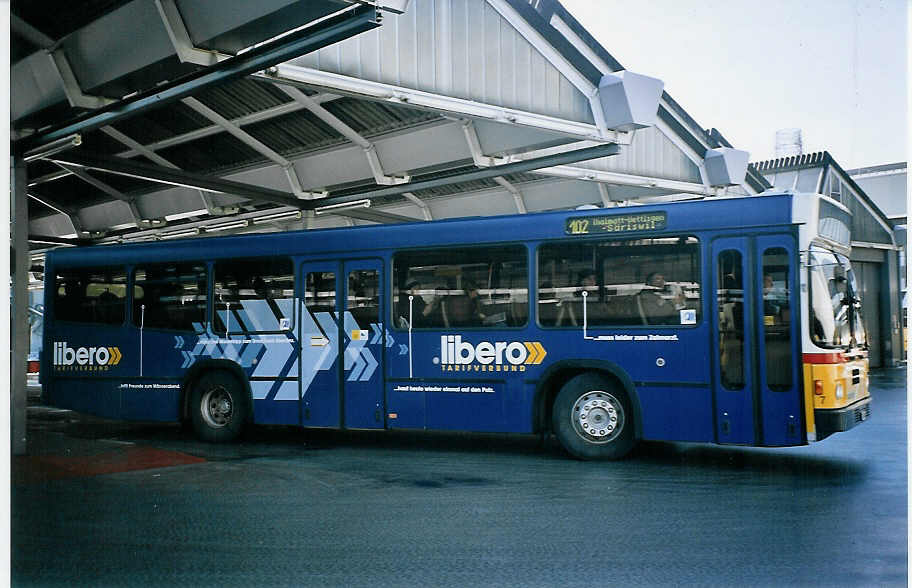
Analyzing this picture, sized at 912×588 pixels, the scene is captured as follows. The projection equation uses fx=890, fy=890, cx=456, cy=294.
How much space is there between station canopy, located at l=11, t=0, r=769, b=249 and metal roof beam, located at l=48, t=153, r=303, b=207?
1.3 inches

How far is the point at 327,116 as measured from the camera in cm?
1400

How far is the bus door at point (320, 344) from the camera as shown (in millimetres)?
11625

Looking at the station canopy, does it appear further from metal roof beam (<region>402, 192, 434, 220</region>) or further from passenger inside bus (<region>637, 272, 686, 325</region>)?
passenger inside bus (<region>637, 272, 686, 325</region>)

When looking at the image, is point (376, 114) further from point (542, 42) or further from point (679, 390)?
point (679, 390)

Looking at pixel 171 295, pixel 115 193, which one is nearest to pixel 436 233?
pixel 171 295

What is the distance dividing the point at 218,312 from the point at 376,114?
4.14 m

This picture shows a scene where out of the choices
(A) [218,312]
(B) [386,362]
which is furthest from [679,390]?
(A) [218,312]

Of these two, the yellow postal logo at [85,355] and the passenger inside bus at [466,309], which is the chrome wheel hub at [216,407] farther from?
Result: the passenger inside bus at [466,309]

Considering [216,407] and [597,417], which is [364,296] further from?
[597,417]

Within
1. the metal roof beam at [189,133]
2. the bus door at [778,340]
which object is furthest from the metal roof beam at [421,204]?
the bus door at [778,340]

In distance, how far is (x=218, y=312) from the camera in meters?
12.5

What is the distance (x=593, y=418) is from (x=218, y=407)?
18.1 feet

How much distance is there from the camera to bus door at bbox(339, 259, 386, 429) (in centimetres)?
1131

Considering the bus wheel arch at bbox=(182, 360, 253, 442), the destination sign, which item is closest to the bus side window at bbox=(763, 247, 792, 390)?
the destination sign
